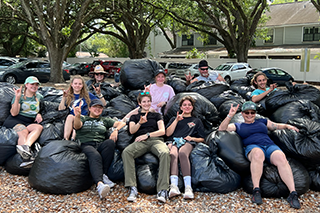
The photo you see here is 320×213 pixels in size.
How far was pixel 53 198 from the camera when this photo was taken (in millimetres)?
2939

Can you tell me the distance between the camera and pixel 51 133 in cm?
376

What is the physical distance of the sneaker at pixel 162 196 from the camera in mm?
2850

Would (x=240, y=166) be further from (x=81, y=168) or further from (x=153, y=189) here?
(x=81, y=168)

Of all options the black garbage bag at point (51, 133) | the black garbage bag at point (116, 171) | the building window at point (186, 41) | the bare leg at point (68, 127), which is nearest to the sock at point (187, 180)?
the black garbage bag at point (116, 171)

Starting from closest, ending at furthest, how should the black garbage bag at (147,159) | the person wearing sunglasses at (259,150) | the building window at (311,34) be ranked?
the person wearing sunglasses at (259,150) → the black garbage bag at (147,159) → the building window at (311,34)

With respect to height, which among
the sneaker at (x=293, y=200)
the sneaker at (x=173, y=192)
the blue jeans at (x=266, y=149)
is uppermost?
the blue jeans at (x=266, y=149)

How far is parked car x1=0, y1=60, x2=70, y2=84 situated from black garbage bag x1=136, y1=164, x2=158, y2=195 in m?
11.0

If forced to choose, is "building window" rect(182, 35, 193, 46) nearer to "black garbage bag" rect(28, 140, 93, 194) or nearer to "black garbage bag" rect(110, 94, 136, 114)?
"black garbage bag" rect(110, 94, 136, 114)

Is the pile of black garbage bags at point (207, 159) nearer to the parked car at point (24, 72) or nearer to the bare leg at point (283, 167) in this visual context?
the bare leg at point (283, 167)

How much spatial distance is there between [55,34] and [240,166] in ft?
35.1

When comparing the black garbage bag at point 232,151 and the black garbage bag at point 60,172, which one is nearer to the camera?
the black garbage bag at point 60,172

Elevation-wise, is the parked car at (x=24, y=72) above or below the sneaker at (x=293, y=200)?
above

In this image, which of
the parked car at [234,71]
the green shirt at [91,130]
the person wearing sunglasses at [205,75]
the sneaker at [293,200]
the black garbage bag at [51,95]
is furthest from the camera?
the parked car at [234,71]

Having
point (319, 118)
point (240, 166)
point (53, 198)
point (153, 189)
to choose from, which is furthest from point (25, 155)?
point (319, 118)
